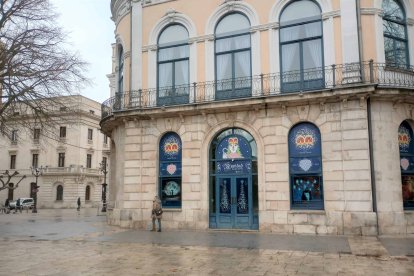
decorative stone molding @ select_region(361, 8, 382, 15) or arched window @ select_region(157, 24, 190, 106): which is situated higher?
decorative stone molding @ select_region(361, 8, 382, 15)

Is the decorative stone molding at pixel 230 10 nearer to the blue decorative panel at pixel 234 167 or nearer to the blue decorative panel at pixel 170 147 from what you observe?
the blue decorative panel at pixel 170 147

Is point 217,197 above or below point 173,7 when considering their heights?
below

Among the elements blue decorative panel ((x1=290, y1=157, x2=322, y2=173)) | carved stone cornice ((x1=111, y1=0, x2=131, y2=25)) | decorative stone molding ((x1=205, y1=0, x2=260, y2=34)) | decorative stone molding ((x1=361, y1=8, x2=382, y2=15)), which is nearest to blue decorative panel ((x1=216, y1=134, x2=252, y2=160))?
blue decorative panel ((x1=290, y1=157, x2=322, y2=173))

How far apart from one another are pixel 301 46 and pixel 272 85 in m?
2.06

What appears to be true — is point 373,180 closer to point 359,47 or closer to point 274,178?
point 274,178

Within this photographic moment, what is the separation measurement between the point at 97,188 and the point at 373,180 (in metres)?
47.7

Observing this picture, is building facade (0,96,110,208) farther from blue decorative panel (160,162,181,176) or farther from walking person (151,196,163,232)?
walking person (151,196,163,232)

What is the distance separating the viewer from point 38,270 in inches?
375

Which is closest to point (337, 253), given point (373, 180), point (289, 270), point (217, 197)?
point (289, 270)

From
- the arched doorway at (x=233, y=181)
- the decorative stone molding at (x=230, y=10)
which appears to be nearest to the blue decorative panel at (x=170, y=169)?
the arched doorway at (x=233, y=181)

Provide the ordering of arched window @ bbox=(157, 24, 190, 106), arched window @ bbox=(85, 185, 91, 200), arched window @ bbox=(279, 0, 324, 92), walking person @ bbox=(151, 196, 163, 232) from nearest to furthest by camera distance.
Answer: arched window @ bbox=(279, 0, 324, 92) < walking person @ bbox=(151, 196, 163, 232) < arched window @ bbox=(157, 24, 190, 106) < arched window @ bbox=(85, 185, 91, 200)

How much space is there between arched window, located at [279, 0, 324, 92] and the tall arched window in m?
2.74

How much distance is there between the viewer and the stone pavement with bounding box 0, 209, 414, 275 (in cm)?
941

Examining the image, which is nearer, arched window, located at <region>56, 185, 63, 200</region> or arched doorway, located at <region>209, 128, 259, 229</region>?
arched doorway, located at <region>209, 128, 259, 229</region>
